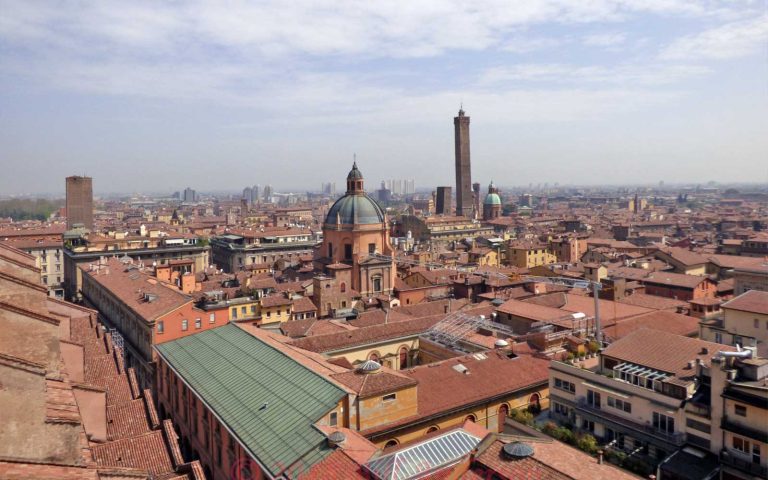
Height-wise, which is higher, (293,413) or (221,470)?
(293,413)

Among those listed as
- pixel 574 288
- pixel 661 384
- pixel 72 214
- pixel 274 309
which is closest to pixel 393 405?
pixel 661 384

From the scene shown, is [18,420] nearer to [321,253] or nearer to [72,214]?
[321,253]

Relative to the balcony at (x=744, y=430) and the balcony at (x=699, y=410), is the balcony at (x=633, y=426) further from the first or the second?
the balcony at (x=744, y=430)

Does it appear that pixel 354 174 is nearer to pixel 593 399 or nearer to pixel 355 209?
pixel 355 209

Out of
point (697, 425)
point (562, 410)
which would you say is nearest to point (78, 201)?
point (562, 410)

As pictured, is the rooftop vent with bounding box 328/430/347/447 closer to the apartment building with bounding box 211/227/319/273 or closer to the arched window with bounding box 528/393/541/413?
the arched window with bounding box 528/393/541/413

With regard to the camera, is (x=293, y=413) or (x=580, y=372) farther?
(x=580, y=372)
